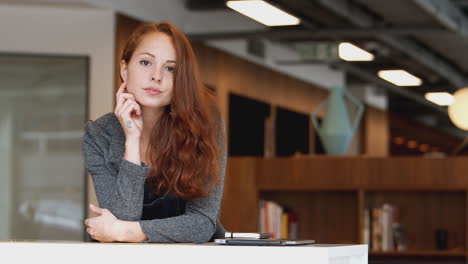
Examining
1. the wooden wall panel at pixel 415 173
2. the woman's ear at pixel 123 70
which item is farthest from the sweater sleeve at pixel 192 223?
the wooden wall panel at pixel 415 173

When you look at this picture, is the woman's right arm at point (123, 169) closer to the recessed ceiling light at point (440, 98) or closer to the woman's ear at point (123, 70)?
the woman's ear at point (123, 70)

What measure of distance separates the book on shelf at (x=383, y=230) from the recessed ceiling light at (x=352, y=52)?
275 centimetres

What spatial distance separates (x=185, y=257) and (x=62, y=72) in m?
5.49

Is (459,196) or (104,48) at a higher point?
(104,48)

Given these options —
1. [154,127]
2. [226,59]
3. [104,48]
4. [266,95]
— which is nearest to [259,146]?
[266,95]

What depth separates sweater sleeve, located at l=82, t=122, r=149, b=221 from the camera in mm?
1971

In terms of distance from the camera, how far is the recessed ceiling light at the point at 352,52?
8531 millimetres

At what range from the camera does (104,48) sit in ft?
22.5

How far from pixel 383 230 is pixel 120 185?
4.35m

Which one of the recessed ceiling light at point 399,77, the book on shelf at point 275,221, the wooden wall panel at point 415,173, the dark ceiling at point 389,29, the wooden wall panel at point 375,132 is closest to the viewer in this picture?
the wooden wall panel at point 415,173

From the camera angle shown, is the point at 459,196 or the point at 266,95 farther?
the point at 266,95

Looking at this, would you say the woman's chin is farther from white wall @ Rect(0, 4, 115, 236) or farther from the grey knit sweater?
white wall @ Rect(0, 4, 115, 236)

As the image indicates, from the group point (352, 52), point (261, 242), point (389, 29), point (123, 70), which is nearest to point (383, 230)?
point (389, 29)

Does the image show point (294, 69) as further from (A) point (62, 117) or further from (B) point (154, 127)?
(B) point (154, 127)
